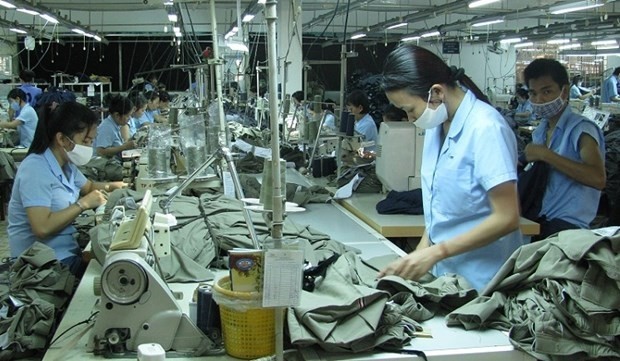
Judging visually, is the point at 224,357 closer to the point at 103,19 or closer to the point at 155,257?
the point at 155,257

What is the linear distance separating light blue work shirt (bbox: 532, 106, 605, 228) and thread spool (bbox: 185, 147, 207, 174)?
6.47 feet

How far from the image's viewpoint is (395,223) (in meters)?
3.20

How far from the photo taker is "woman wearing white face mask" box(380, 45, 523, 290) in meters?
1.88

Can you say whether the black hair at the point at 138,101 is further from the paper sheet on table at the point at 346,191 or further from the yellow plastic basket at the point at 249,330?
the yellow plastic basket at the point at 249,330

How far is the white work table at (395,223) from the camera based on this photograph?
2994mm

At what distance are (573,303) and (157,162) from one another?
287 cm

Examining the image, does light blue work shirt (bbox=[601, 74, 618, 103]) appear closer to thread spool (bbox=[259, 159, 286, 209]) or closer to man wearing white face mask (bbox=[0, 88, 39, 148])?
man wearing white face mask (bbox=[0, 88, 39, 148])

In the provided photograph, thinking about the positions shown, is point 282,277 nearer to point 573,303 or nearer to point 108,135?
point 573,303

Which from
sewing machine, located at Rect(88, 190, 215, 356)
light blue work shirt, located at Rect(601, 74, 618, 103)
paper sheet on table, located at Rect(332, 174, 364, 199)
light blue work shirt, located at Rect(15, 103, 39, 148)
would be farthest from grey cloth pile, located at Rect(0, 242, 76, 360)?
light blue work shirt, located at Rect(601, 74, 618, 103)

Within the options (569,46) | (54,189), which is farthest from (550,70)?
(569,46)

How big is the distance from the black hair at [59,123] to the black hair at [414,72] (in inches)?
61.1

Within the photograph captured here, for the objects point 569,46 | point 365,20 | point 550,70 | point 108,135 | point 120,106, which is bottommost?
point 108,135

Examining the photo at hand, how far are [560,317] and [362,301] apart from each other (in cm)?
47

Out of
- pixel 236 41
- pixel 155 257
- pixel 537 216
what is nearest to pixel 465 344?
pixel 155 257
